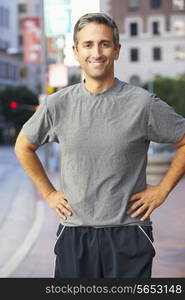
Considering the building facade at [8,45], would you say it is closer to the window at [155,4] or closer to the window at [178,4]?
the window at [155,4]

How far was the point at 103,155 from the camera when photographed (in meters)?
3.19

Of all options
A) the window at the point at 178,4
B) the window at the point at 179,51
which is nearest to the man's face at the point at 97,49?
the window at the point at 178,4

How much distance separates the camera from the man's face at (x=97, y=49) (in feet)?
10.7

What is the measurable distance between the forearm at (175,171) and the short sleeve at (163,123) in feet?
0.23

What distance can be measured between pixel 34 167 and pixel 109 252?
1.72 ft

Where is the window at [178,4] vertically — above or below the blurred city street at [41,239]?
above

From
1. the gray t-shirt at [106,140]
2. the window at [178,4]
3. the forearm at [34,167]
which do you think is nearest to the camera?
the gray t-shirt at [106,140]

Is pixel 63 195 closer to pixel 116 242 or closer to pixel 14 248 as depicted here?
pixel 116 242

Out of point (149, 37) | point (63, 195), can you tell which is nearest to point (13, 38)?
point (149, 37)

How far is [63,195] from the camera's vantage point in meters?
3.39

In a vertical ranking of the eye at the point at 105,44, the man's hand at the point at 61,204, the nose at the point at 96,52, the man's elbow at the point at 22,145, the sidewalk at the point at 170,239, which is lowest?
the sidewalk at the point at 170,239

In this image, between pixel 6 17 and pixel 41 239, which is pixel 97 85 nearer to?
pixel 41 239

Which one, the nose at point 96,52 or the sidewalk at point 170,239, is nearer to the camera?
the nose at point 96,52

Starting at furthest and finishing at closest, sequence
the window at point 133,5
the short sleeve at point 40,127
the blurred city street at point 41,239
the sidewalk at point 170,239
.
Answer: the window at point 133,5 < the blurred city street at point 41,239 < the sidewalk at point 170,239 < the short sleeve at point 40,127
